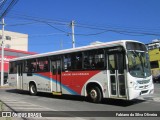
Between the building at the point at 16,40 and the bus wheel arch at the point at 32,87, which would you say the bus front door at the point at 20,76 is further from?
the building at the point at 16,40

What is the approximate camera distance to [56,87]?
1625cm

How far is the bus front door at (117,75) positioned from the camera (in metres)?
12.0

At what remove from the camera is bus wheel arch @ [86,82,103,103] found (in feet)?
43.4

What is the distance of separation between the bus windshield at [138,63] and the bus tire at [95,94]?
2207 mm

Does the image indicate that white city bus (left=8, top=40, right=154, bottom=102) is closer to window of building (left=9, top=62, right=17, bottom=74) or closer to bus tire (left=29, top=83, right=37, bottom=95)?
bus tire (left=29, top=83, right=37, bottom=95)

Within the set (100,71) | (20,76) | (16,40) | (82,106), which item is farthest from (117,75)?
(16,40)

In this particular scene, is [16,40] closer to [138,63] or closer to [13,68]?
[13,68]

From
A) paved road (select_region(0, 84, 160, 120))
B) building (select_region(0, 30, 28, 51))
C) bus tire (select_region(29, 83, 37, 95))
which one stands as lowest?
paved road (select_region(0, 84, 160, 120))

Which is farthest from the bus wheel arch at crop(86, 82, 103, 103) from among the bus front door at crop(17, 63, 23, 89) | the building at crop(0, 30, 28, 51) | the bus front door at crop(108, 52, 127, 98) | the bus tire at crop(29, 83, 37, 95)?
the building at crop(0, 30, 28, 51)

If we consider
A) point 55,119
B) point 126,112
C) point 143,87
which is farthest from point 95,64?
point 55,119

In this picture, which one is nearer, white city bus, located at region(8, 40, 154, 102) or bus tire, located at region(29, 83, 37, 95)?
white city bus, located at region(8, 40, 154, 102)

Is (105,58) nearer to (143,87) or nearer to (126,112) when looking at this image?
(143,87)

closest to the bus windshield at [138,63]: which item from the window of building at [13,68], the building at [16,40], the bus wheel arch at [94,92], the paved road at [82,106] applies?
the paved road at [82,106]

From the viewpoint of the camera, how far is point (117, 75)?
483 inches
